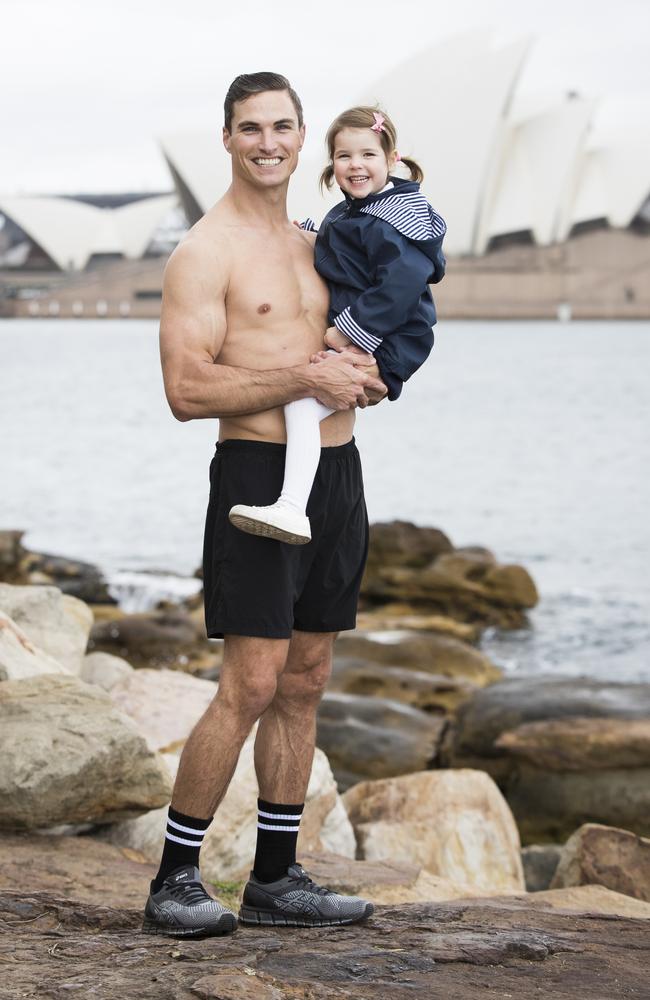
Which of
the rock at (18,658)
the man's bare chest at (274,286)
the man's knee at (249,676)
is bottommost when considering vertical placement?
the rock at (18,658)

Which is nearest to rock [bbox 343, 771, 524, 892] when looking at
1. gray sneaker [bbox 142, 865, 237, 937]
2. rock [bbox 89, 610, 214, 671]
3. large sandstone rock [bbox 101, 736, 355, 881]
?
large sandstone rock [bbox 101, 736, 355, 881]

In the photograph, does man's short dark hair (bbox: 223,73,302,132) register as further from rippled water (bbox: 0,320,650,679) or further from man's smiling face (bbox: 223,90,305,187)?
rippled water (bbox: 0,320,650,679)

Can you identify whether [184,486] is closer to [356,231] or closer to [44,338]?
[356,231]

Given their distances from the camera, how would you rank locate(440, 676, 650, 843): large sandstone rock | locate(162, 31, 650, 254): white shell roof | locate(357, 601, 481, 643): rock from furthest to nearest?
locate(162, 31, 650, 254): white shell roof
locate(357, 601, 481, 643): rock
locate(440, 676, 650, 843): large sandstone rock

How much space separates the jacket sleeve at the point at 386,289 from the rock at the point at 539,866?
8.11 ft

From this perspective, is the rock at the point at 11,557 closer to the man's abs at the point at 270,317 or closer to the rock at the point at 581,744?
the rock at the point at 581,744

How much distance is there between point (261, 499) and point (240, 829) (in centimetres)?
144

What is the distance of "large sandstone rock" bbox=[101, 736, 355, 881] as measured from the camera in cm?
354

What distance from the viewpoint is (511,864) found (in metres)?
4.28

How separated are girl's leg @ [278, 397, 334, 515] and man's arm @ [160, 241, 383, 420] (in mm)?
24

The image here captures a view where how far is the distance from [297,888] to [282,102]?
4.80 ft

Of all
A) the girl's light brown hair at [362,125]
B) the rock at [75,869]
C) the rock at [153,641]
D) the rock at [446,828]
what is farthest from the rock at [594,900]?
the rock at [153,641]

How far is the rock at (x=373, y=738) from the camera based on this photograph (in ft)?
17.8

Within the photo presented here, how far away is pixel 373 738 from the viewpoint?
18.1 feet
